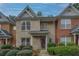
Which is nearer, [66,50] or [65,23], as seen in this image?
[66,50]

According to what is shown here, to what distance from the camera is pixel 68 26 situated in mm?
9797

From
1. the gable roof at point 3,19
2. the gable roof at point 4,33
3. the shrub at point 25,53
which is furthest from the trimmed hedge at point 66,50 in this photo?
the gable roof at point 3,19

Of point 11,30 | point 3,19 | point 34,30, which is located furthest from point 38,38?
point 3,19

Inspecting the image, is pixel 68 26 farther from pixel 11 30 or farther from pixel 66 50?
pixel 11 30

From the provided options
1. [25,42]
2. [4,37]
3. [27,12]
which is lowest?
[25,42]

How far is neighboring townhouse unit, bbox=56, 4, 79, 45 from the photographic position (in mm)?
9711

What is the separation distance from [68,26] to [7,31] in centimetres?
119

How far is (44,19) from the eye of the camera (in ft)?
32.0

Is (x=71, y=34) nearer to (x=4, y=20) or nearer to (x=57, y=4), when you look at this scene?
(x=57, y=4)

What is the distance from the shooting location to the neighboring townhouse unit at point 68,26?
9711 mm

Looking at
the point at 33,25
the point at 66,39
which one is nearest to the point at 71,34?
the point at 66,39

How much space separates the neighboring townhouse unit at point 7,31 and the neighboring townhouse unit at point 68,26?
2.82 ft

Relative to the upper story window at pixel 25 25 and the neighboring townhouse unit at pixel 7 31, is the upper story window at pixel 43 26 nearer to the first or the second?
the upper story window at pixel 25 25

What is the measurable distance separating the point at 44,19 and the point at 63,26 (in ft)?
1.31
